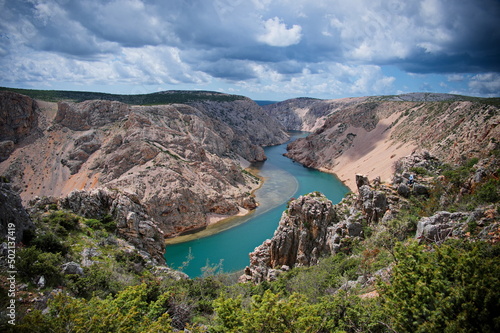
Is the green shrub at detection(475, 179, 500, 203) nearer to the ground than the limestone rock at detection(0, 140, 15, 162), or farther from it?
farther from it

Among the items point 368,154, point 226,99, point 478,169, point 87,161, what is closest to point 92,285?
point 478,169

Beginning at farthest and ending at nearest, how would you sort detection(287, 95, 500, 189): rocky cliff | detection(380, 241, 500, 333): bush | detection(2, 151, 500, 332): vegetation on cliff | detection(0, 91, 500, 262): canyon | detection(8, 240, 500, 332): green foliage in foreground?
detection(287, 95, 500, 189): rocky cliff < detection(0, 91, 500, 262): canyon < detection(2, 151, 500, 332): vegetation on cliff < detection(8, 240, 500, 332): green foliage in foreground < detection(380, 241, 500, 333): bush

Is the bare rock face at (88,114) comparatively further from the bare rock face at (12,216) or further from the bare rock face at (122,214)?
the bare rock face at (12,216)

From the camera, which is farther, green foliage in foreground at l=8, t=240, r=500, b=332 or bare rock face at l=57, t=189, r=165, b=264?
bare rock face at l=57, t=189, r=165, b=264

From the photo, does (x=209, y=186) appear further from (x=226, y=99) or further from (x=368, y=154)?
(x=226, y=99)

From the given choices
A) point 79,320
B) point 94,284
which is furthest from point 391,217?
point 79,320

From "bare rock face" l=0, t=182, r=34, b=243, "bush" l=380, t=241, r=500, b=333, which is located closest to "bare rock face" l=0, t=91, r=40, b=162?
"bare rock face" l=0, t=182, r=34, b=243

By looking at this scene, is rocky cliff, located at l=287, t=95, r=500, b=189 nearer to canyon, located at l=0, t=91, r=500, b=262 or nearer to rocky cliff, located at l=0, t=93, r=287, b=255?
canyon, located at l=0, t=91, r=500, b=262

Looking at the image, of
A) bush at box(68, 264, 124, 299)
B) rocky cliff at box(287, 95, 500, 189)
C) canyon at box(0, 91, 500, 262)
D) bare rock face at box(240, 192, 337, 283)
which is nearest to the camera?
bush at box(68, 264, 124, 299)

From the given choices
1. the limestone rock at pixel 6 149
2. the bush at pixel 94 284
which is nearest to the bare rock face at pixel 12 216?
the bush at pixel 94 284

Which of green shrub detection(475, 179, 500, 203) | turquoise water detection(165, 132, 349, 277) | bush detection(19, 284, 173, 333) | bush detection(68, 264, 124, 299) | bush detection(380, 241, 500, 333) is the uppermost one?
green shrub detection(475, 179, 500, 203)
